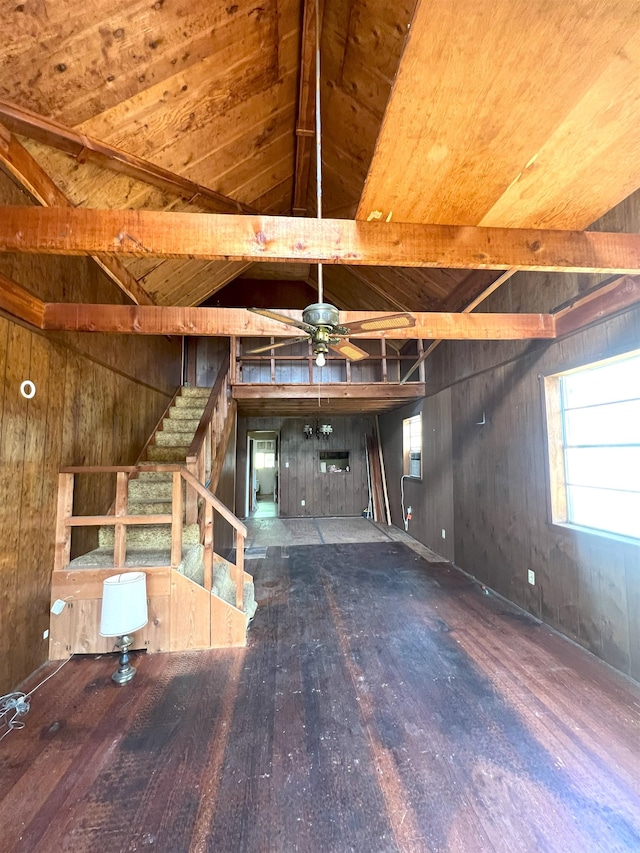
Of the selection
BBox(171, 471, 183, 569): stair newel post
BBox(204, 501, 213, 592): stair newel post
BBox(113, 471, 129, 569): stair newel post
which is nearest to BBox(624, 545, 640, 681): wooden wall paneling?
BBox(204, 501, 213, 592): stair newel post

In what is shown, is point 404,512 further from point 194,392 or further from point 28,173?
point 28,173

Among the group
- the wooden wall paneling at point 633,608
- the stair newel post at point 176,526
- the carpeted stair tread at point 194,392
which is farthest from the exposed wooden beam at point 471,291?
the carpeted stair tread at point 194,392

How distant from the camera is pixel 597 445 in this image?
2980mm

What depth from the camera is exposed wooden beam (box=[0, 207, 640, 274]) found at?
1.72 meters

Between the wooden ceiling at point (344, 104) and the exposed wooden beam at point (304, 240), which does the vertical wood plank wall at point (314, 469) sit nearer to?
the wooden ceiling at point (344, 104)

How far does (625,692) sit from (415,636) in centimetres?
144

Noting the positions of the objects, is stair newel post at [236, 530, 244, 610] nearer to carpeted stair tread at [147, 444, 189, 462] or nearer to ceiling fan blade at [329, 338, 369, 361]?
ceiling fan blade at [329, 338, 369, 361]

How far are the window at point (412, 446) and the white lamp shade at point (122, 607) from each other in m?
4.96

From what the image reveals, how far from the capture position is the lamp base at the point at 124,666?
2.56 metres

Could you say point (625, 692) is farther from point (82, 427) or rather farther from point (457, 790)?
point (82, 427)

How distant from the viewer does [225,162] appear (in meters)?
3.61

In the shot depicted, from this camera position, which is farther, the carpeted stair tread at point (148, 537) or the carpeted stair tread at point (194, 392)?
the carpeted stair tread at point (194, 392)

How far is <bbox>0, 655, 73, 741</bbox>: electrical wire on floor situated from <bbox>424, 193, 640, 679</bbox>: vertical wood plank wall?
4073mm

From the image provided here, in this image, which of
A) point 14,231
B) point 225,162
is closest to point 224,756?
point 14,231
